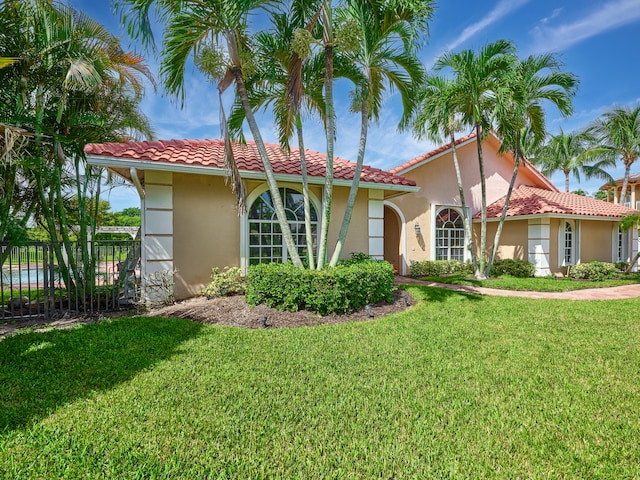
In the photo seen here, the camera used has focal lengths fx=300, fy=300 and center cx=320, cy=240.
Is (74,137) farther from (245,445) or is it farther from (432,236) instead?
(432,236)

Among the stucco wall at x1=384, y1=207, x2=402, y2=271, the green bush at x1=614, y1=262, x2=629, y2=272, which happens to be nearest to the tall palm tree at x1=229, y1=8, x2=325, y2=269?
the stucco wall at x1=384, y1=207, x2=402, y2=271

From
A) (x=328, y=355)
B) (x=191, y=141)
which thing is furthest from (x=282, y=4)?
(x=328, y=355)

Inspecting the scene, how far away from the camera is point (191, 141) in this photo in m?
10.8

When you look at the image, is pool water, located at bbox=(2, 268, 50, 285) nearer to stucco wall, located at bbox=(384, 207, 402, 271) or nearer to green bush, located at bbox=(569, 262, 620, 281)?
stucco wall, located at bbox=(384, 207, 402, 271)

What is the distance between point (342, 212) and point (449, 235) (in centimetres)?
846

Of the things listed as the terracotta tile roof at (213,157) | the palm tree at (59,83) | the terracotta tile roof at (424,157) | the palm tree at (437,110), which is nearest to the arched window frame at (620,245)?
the terracotta tile roof at (424,157)

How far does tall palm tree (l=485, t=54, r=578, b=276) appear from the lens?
1114cm

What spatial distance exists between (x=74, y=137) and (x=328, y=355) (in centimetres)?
839

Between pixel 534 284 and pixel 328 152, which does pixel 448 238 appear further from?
pixel 328 152

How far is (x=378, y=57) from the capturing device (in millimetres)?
7867

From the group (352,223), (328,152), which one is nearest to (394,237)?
(352,223)

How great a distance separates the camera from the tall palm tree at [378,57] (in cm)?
709

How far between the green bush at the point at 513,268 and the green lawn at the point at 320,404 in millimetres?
9435

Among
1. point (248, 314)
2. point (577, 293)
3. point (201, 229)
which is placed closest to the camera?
point (248, 314)
